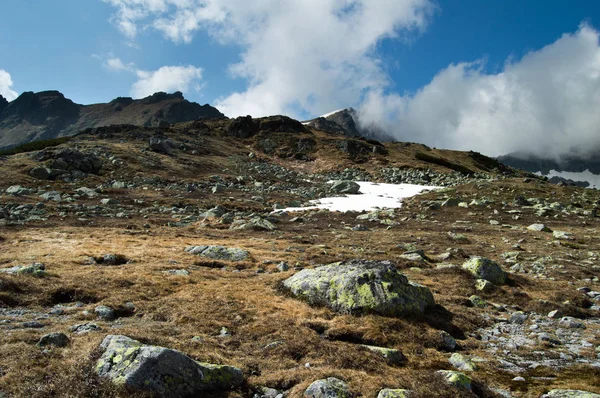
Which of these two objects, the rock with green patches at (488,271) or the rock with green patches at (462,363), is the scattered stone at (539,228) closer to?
the rock with green patches at (488,271)

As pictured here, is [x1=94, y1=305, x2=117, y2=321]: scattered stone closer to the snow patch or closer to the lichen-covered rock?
the lichen-covered rock

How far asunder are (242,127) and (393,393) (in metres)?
104

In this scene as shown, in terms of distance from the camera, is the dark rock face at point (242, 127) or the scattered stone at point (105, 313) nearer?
Answer: the scattered stone at point (105, 313)

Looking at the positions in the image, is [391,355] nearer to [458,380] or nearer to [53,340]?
[458,380]

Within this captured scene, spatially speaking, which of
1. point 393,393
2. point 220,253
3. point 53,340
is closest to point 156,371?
point 53,340

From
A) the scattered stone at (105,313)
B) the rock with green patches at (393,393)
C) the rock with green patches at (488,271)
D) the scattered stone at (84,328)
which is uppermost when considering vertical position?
the rock with green patches at (488,271)

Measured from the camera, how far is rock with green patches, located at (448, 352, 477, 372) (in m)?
8.41

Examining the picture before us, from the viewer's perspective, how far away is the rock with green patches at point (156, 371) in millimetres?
5973

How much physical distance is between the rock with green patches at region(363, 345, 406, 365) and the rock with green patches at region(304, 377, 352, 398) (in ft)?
7.21

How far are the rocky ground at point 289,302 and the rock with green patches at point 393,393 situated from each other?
4cm

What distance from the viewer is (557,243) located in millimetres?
24969

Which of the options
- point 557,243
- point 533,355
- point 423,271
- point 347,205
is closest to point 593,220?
point 557,243

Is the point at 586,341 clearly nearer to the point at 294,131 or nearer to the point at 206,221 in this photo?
the point at 206,221

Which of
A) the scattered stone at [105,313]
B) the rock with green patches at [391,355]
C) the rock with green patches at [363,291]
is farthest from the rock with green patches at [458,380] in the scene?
the scattered stone at [105,313]
